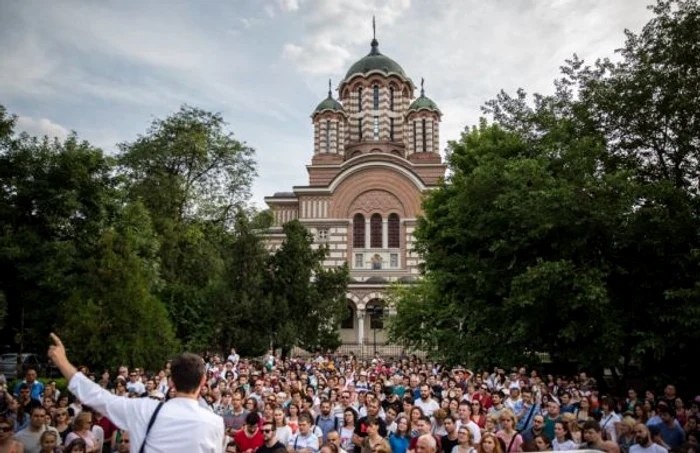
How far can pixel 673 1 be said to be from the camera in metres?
15.8

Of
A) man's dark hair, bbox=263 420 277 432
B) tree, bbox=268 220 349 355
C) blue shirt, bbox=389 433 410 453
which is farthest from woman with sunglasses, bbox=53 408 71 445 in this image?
tree, bbox=268 220 349 355

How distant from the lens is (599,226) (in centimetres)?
1473

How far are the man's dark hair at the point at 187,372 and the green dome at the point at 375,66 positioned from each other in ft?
172

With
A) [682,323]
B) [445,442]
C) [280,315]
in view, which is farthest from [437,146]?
[445,442]

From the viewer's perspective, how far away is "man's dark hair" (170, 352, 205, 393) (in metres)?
3.40

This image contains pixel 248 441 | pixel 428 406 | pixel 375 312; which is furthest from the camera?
pixel 375 312

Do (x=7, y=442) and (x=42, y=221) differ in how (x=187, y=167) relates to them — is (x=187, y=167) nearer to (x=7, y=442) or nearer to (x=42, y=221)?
(x=42, y=221)

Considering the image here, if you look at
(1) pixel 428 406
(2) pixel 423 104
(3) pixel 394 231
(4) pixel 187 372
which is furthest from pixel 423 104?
(4) pixel 187 372

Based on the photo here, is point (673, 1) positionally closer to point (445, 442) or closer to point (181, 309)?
point (445, 442)

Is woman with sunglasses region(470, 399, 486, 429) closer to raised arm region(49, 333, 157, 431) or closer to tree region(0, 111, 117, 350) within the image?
raised arm region(49, 333, 157, 431)

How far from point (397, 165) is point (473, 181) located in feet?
89.8

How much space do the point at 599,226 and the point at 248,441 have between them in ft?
34.2

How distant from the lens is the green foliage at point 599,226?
1418cm

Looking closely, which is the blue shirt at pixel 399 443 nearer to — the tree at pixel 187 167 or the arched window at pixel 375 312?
the tree at pixel 187 167
